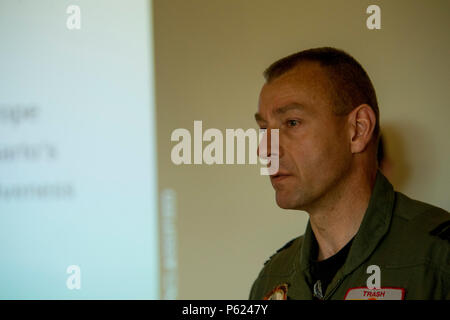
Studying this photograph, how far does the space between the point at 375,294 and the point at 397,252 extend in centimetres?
10

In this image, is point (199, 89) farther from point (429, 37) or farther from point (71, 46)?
point (429, 37)

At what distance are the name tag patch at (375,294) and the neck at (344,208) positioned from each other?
0.11m

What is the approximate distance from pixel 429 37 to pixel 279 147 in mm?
523

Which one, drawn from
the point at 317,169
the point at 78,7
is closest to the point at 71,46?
the point at 78,7

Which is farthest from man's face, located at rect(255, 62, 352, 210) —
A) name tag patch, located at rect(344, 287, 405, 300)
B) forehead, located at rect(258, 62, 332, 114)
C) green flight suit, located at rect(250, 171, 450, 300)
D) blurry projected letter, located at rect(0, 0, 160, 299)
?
blurry projected letter, located at rect(0, 0, 160, 299)

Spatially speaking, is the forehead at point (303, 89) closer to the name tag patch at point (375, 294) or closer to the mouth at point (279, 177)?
the mouth at point (279, 177)

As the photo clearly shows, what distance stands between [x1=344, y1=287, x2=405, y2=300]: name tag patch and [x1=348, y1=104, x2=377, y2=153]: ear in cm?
31

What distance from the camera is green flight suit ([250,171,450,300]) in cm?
106

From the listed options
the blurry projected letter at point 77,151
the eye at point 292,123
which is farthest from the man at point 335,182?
the blurry projected letter at point 77,151

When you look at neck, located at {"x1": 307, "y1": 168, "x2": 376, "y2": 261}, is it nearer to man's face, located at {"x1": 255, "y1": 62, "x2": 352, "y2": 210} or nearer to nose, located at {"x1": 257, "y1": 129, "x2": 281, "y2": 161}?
man's face, located at {"x1": 255, "y1": 62, "x2": 352, "y2": 210}

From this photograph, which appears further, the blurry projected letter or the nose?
the blurry projected letter

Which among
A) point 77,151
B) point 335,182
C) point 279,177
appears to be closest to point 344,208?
point 335,182

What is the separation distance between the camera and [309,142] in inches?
48.1

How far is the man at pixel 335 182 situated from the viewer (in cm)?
114
